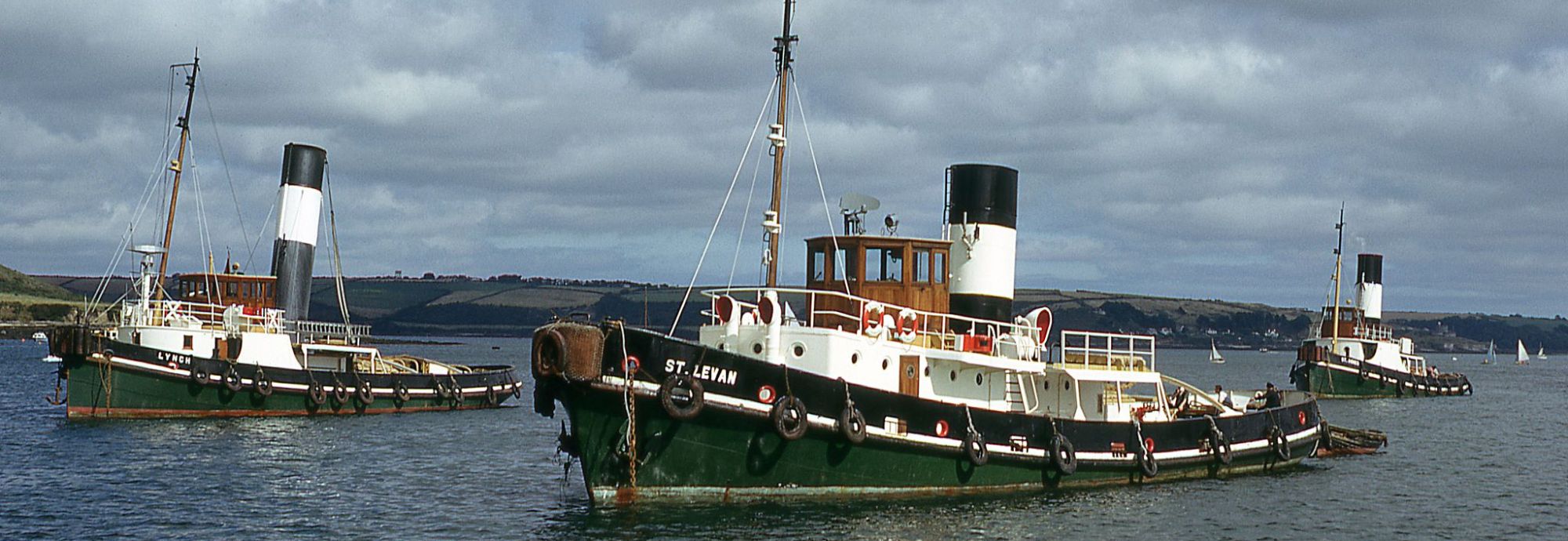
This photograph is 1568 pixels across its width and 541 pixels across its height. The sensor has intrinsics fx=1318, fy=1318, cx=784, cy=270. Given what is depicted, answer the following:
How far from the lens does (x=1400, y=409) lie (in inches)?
2443

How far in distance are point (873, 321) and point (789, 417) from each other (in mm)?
3184

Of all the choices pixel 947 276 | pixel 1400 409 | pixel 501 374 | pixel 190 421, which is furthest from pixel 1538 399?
pixel 190 421

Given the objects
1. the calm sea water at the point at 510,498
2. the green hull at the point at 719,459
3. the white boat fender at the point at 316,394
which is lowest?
the calm sea water at the point at 510,498

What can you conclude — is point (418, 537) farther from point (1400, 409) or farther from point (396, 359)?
point (1400, 409)

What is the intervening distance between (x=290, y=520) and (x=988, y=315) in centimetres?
1417

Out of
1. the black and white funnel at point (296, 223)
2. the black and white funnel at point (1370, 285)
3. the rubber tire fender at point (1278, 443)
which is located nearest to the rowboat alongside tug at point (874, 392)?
the rubber tire fender at point (1278, 443)

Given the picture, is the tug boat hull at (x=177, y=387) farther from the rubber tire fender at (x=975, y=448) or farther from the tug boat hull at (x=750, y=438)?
the rubber tire fender at (x=975, y=448)

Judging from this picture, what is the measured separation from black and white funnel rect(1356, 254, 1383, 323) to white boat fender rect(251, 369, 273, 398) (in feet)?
207

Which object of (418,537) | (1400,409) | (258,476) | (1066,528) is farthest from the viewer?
(1400,409)

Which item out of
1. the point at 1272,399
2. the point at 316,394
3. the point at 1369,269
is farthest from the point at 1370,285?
the point at 316,394

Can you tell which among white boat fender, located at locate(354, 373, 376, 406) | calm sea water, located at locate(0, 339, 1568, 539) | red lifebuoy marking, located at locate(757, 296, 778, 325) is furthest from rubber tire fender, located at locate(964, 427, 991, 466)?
white boat fender, located at locate(354, 373, 376, 406)

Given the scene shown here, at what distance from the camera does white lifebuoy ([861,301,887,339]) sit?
23703mm

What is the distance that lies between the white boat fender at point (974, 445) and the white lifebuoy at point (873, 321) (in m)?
2.06

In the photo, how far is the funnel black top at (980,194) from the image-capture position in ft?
90.5
